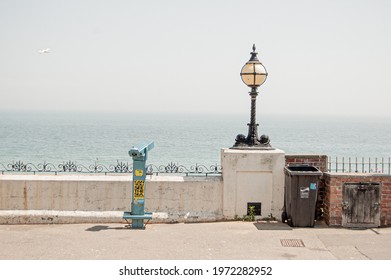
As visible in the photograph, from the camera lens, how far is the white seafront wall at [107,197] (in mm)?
10094

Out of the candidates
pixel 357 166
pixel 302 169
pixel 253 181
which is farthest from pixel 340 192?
pixel 357 166

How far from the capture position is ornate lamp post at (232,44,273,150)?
10672 millimetres

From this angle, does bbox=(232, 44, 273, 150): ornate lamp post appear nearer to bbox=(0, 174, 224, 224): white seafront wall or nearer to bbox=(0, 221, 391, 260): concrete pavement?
bbox=(0, 174, 224, 224): white seafront wall

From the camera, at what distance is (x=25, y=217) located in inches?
389

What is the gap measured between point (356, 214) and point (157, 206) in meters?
3.85

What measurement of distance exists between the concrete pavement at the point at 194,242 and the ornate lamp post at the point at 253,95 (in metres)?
1.65

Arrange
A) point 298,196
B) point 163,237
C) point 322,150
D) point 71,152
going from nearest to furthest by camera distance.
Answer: point 163,237 < point 298,196 < point 71,152 < point 322,150

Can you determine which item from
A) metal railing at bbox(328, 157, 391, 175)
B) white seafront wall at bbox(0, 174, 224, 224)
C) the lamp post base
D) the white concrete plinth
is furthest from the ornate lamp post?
metal railing at bbox(328, 157, 391, 175)

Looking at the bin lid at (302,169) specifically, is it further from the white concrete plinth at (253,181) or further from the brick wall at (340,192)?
the brick wall at (340,192)

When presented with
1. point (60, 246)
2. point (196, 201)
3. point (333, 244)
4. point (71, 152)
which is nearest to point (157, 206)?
point (196, 201)

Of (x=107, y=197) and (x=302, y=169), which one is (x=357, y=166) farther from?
(x=107, y=197)

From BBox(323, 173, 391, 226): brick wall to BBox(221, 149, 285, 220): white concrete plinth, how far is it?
96 cm

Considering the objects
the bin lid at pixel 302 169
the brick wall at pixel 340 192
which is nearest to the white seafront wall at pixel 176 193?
the bin lid at pixel 302 169

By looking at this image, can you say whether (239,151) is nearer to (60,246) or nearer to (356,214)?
(356,214)
